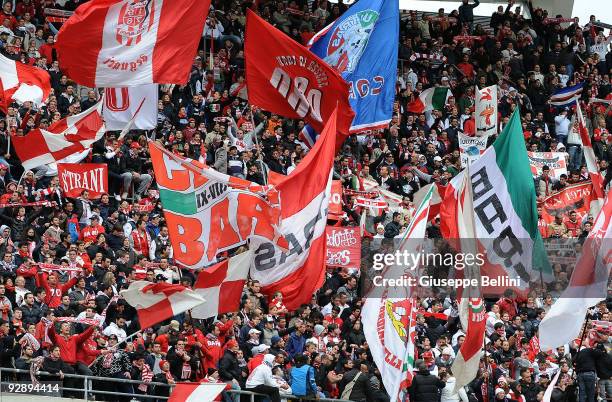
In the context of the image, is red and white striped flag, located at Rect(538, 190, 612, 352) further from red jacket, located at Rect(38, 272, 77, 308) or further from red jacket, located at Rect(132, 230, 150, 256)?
red jacket, located at Rect(132, 230, 150, 256)

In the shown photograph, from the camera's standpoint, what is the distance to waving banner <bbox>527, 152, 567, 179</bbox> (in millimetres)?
39344

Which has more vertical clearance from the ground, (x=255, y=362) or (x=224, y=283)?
(x=224, y=283)

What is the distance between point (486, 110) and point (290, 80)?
415 inches

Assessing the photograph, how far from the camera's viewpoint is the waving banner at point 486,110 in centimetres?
3897


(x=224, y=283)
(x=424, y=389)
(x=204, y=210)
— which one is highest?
(x=204, y=210)

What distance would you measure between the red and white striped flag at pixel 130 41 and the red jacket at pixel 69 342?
3946 mm

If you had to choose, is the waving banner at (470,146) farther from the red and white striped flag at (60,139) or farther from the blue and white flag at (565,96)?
the red and white striped flag at (60,139)

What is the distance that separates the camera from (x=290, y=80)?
97.0 ft

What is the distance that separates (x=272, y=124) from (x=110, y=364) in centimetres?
1134

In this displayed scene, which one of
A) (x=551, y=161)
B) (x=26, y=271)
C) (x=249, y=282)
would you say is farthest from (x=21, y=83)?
(x=551, y=161)

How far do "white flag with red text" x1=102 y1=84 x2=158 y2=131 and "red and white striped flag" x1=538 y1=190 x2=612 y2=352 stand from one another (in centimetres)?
864

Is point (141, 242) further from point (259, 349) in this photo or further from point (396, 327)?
point (396, 327)

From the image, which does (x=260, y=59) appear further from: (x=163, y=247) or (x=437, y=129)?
(x=437, y=129)

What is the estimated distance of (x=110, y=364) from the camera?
26094 millimetres
